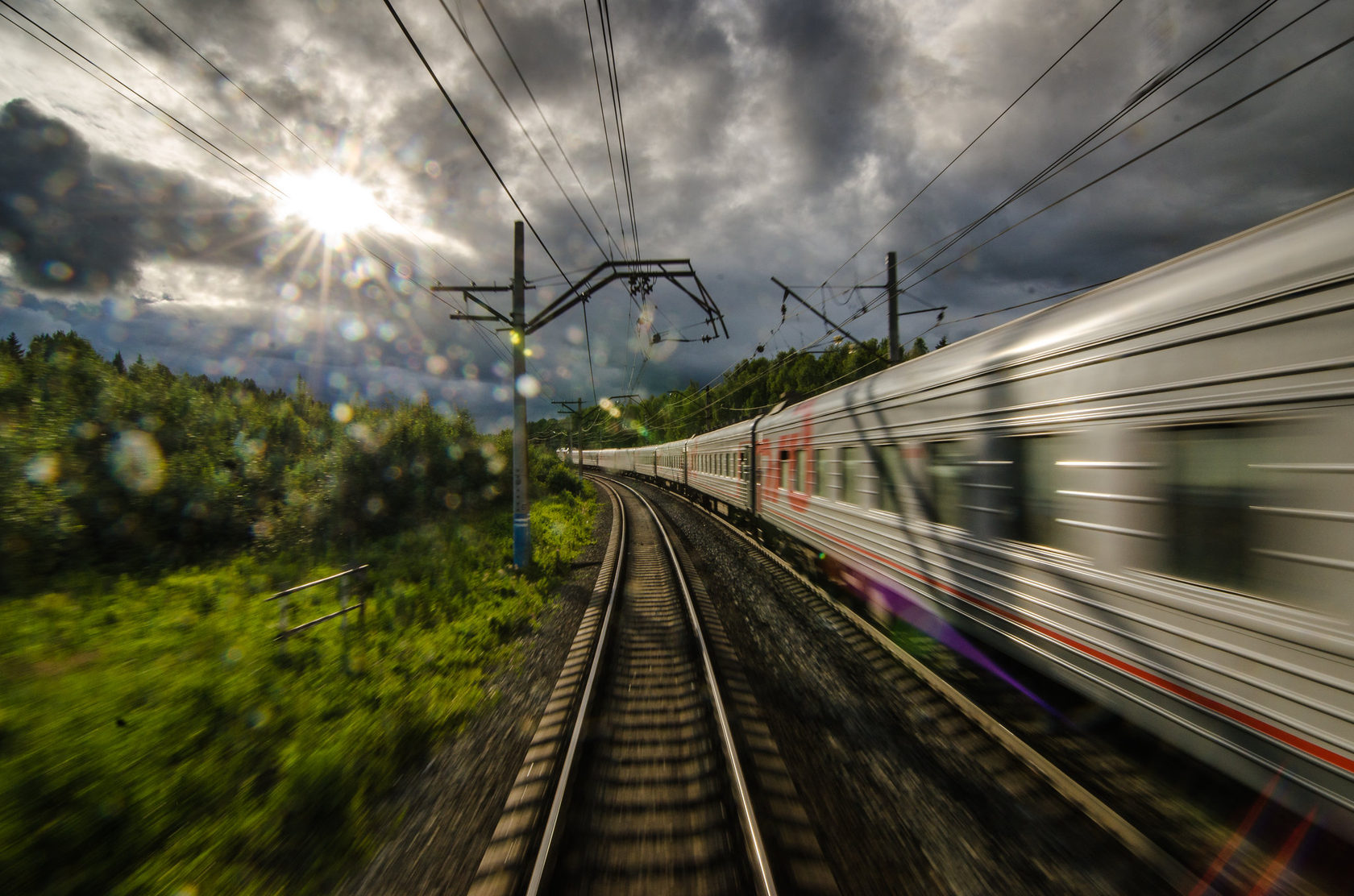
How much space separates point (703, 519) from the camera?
17.3 m

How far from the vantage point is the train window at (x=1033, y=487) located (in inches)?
133

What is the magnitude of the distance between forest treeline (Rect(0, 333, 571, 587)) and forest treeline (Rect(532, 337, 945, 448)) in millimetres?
11791

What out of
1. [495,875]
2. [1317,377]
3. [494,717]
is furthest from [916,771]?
[494,717]

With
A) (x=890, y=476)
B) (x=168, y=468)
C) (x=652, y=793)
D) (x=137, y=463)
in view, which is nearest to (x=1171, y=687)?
(x=652, y=793)

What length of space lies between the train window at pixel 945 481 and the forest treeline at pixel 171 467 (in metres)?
12.1

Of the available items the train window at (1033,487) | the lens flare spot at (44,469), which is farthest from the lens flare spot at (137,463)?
the train window at (1033,487)

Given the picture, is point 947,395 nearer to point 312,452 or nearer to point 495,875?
point 495,875

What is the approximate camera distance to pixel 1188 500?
2.53 meters

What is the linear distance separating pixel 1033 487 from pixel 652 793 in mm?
3546

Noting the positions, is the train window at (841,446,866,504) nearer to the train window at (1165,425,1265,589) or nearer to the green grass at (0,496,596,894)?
the train window at (1165,425,1265,589)

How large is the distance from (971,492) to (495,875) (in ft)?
14.5

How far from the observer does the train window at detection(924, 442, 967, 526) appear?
4406 millimetres

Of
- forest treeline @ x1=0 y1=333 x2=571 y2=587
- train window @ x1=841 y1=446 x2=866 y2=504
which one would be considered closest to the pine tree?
forest treeline @ x1=0 y1=333 x2=571 y2=587

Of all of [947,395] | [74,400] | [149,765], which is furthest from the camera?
[74,400]
